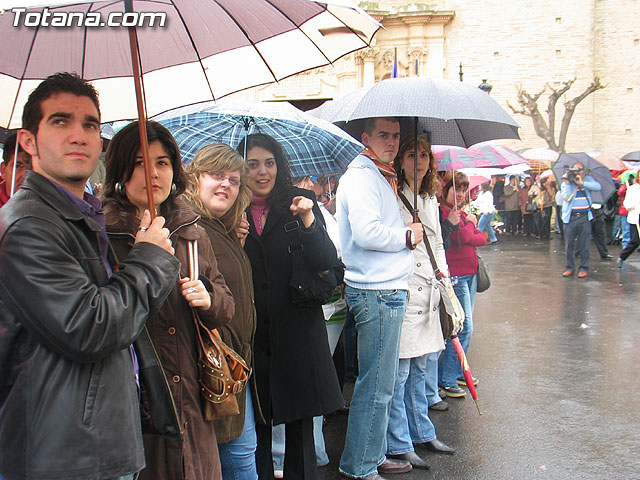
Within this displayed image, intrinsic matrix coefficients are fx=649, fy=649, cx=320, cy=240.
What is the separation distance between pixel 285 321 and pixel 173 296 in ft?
3.68

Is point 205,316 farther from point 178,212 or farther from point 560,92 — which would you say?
point 560,92

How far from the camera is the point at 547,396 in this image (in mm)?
5707

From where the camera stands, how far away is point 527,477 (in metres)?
4.12

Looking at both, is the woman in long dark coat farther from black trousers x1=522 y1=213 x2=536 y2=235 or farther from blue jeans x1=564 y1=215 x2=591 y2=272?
black trousers x1=522 y1=213 x2=536 y2=235

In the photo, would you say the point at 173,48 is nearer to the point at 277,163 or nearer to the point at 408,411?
the point at 277,163

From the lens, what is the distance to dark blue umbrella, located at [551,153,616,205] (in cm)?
1329

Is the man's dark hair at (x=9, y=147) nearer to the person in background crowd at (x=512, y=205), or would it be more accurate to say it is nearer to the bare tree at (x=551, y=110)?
the person in background crowd at (x=512, y=205)

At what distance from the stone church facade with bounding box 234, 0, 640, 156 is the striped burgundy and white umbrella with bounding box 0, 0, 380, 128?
29868 millimetres

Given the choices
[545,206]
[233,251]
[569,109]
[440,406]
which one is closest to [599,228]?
[545,206]

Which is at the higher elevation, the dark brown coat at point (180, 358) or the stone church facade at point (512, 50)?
the stone church facade at point (512, 50)

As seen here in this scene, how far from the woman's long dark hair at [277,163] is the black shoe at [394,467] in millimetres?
1900

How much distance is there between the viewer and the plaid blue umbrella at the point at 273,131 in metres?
3.36

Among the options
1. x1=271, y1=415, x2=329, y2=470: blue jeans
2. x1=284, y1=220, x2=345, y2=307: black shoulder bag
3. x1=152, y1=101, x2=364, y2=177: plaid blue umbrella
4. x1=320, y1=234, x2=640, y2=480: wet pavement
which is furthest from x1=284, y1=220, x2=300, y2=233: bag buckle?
x1=320, y1=234, x2=640, y2=480: wet pavement

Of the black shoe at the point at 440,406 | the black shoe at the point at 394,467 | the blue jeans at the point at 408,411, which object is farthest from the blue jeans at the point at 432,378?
the black shoe at the point at 394,467
